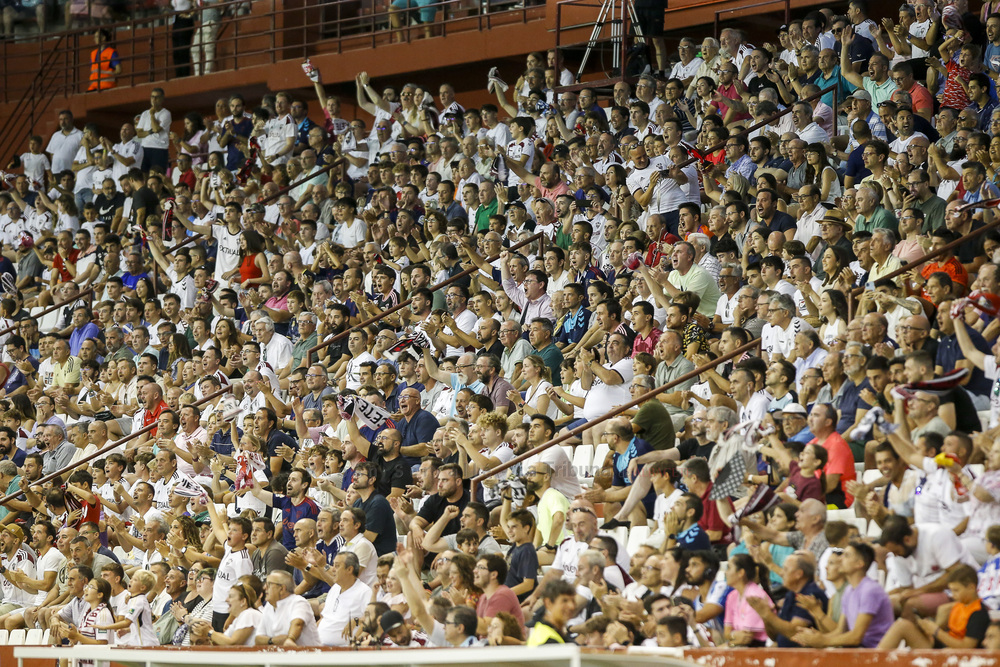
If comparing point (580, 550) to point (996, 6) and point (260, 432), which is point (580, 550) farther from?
point (996, 6)

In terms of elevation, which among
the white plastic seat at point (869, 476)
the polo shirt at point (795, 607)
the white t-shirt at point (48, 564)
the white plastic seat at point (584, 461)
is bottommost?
the white t-shirt at point (48, 564)

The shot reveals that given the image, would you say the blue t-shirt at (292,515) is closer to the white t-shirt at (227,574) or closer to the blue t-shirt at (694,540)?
Result: the white t-shirt at (227,574)

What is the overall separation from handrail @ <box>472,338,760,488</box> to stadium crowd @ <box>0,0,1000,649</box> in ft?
0.20

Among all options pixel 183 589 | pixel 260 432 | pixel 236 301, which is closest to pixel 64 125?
pixel 236 301

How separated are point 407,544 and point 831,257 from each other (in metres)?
3.89

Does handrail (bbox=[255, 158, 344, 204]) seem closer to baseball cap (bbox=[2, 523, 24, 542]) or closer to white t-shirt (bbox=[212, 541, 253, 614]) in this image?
baseball cap (bbox=[2, 523, 24, 542])

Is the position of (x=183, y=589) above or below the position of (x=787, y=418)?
below

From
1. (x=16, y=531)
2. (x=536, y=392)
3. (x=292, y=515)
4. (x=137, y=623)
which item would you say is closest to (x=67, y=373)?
(x=16, y=531)

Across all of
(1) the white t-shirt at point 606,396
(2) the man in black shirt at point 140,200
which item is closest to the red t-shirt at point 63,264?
(2) the man in black shirt at point 140,200

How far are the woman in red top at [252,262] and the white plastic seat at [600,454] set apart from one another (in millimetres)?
6095

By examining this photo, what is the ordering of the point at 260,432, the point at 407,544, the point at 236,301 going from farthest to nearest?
the point at 236,301
the point at 260,432
the point at 407,544

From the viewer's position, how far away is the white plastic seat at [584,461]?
35.6ft

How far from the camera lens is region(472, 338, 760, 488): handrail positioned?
10164mm

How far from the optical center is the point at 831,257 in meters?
11.1
